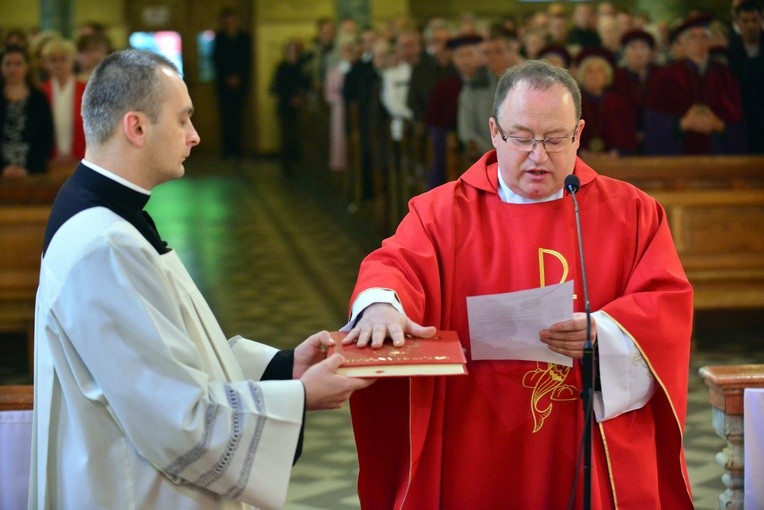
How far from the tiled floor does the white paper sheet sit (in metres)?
2.02

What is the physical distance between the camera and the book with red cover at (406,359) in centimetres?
246

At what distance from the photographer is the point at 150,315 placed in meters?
2.31

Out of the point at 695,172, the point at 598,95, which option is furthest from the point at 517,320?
the point at 598,95

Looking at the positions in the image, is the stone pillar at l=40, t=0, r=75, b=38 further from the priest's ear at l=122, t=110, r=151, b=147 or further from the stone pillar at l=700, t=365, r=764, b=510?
the priest's ear at l=122, t=110, r=151, b=147

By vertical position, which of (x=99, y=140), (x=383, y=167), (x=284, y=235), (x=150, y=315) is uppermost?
(x=99, y=140)

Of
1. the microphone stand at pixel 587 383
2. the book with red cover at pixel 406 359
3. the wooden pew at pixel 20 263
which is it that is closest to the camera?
the book with red cover at pixel 406 359

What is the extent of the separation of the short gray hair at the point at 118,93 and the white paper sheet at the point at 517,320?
931mm

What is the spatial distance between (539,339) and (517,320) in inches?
2.8

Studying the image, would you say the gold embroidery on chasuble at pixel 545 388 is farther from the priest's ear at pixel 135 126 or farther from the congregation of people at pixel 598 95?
the congregation of people at pixel 598 95

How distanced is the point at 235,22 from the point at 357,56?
227 inches

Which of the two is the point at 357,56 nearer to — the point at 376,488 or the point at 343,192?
the point at 343,192

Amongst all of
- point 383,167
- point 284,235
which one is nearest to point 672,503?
point 383,167

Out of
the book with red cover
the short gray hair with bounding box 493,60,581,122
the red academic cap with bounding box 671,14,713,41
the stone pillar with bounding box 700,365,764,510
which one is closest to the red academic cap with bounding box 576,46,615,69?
the red academic cap with bounding box 671,14,713,41

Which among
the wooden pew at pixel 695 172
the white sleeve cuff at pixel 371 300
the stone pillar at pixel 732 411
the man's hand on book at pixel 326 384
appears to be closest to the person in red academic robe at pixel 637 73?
the wooden pew at pixel 695 172
